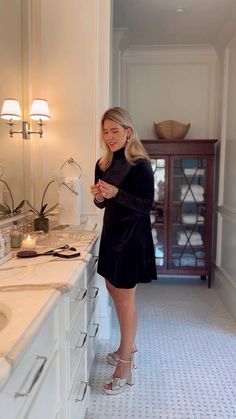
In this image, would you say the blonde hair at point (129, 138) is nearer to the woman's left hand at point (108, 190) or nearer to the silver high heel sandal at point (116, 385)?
the woman's left hand at point (108, 190)

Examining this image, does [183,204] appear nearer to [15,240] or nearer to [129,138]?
[129,138]

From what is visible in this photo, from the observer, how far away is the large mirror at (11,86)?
198 cm

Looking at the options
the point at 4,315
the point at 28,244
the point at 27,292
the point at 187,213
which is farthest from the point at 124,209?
the point at 187,213

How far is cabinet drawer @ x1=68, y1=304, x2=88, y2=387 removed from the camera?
4.40 feet

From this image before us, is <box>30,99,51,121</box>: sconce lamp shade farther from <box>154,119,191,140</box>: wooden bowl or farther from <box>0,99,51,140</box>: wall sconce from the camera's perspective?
<box>154,119,191,140</box>: wooden bowl

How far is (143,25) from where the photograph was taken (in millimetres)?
3430

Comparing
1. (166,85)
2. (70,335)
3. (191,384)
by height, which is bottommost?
(191,384)

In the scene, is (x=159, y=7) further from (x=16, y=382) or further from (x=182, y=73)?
(x=16, y=382)

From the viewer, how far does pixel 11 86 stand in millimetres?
2113

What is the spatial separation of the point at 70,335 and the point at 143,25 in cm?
313

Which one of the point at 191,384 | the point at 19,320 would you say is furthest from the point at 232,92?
the point at 19,320

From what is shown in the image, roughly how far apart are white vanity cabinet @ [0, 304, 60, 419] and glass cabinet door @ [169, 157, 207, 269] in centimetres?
284

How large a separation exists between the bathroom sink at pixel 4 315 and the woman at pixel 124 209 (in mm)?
896

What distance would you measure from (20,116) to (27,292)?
1.29 metres
